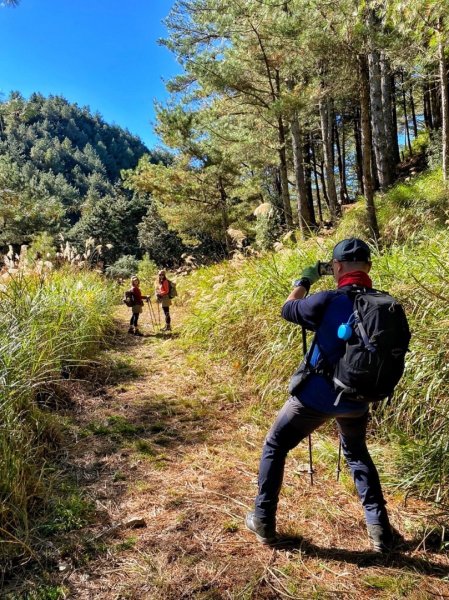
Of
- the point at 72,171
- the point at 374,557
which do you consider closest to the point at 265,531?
the point at 374,557

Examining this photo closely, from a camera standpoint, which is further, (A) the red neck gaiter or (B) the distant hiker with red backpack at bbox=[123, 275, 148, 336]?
(B) the distant hiker with red backpack at bbox=[123, 275, 148, 336]

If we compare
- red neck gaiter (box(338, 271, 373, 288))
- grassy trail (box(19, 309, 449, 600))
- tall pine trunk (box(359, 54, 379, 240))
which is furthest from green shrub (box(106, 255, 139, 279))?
red neck gaiter (box(338, 271, 373, 288))

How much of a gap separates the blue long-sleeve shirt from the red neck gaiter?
8 centimetres

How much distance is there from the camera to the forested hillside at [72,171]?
3318 centimetres

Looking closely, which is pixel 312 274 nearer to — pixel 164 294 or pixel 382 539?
pixel 382 539

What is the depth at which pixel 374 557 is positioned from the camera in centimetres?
221

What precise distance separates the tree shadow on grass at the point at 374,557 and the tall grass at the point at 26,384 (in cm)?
152

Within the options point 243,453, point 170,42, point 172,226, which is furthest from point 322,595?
point 172,226

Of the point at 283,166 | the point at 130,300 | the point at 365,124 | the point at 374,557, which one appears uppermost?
the point at 283,166

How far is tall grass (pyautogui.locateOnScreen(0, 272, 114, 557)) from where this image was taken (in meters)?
2.31

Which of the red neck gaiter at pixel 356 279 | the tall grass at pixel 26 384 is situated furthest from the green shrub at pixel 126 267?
the red neck gaiter at pixel 356 279

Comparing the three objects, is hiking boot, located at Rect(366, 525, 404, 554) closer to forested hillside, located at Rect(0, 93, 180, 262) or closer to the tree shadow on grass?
the tree shadow on grass

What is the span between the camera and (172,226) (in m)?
18.2

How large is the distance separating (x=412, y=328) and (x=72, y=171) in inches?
5032
